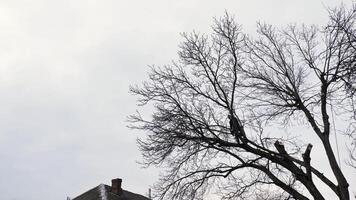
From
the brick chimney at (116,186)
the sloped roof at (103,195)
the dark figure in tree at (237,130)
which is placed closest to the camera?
the dark figure in tree at (237,130)

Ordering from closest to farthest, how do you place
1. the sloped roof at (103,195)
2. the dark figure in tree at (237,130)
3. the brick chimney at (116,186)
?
the dark figure in tree at (237,130) < the sloped roof at (103,195) < the brick chimney at (116,186)

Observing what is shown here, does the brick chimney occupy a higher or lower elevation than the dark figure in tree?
higher

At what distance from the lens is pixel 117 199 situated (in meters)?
30.9

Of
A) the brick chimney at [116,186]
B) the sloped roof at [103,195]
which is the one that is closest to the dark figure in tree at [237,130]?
the sloped roof at [103,195]

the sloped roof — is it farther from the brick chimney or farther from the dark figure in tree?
the dark figure in tree

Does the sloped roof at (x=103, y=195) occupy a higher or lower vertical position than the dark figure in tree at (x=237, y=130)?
higher

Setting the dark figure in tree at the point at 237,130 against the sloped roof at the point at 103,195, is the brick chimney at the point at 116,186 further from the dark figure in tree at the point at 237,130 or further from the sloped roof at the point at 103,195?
the dark figure in tree at the point at 237,130

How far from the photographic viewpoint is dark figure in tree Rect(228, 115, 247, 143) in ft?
46.9

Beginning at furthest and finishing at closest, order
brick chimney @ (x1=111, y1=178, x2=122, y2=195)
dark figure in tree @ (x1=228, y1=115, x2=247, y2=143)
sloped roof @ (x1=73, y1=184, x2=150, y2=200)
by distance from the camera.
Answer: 1. brick chimney @ (x1=111, y1=178, x2=122, y2=195)
2. sloped roof @ (x1=73, y1=184, x2=150, y2=200)
3. dark figure in tree @ (x1=228, y1=115, x2=247, y2=143)

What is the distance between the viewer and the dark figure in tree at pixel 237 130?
14289mm

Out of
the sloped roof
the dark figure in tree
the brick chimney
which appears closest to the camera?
the dark figure in tree

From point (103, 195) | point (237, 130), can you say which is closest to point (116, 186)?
point (103, 195)

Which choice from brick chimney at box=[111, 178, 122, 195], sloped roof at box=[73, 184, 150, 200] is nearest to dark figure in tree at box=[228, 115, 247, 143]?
sloped roof at box=[73, 184, 150, 200]

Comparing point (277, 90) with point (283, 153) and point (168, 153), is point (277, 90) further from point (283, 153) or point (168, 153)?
point (168, 153)
